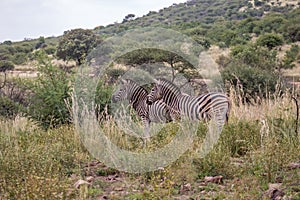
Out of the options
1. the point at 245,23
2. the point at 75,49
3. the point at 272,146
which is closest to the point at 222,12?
the point at 245,23

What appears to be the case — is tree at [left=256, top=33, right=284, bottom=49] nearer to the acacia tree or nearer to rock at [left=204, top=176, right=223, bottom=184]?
the acacia tree

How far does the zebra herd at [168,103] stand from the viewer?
6.21 m

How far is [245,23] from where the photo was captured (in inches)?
1414

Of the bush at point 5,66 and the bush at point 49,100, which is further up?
the bush at point 5,66

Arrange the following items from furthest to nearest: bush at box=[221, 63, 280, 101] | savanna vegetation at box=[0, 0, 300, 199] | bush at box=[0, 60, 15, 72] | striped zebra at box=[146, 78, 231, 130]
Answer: bush at box=[0, 60, 15, 72] < bush at box=[221, 63, 280, 101] < striped zebra at box=[146, 78, 231, 130] < savanna vegetation at box=[0, 0, 300, 199]

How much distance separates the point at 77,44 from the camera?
90.9ft

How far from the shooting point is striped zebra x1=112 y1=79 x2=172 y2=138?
22.0 feet

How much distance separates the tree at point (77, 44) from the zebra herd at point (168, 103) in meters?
19.1

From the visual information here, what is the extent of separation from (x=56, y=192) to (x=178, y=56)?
11.7m

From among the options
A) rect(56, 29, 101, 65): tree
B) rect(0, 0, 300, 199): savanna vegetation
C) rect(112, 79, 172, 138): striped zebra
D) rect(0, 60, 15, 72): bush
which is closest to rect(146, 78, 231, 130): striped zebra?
rect(112, 79, 172, 138): striped zebra

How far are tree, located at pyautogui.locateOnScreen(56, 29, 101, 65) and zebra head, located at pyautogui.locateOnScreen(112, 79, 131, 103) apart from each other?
61.9 feet

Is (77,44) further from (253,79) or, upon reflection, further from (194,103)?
(194,103)

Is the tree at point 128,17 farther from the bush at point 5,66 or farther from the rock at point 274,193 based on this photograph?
the rock at point 274,193

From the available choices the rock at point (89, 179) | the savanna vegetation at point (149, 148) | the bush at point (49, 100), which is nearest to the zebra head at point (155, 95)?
the savanna vegetation at point (149, 148)
